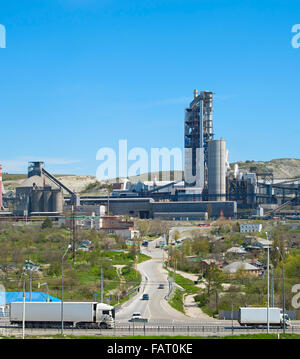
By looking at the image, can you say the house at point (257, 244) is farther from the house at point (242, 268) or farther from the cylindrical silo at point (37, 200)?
the cylindrical silo at point (37, 200)

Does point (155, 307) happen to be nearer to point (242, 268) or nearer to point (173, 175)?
point (242, 268)

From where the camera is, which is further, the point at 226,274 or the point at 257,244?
the point at 257,244

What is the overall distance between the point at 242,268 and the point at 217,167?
3987 centimetres

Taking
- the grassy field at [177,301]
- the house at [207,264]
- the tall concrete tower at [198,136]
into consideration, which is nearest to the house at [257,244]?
the house at [207,264]

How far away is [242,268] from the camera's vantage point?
33.3 m

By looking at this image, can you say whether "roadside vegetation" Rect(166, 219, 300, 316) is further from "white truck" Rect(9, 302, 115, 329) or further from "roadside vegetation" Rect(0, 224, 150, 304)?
"white truck" Rect(9, 302, 115, 329)

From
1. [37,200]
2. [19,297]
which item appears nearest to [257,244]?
[19,297]

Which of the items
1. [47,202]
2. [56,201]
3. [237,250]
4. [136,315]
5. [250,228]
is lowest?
[136,315]

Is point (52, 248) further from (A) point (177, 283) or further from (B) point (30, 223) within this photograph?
(B) point (30, 223)

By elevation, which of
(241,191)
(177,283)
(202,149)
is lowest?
(177,283)

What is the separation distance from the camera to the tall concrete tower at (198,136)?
7481cm

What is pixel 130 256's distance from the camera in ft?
141

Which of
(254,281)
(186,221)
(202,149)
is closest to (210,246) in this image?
(254,281)
